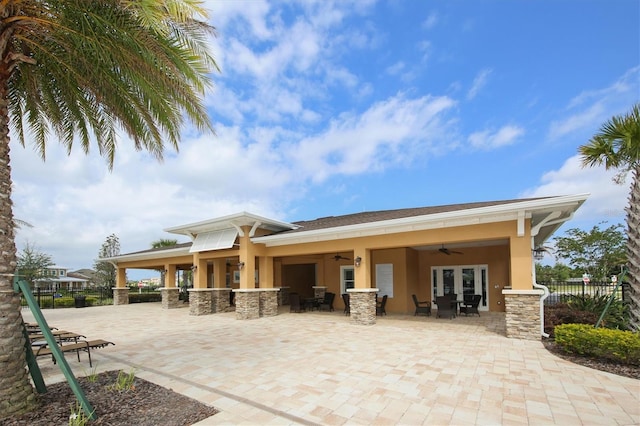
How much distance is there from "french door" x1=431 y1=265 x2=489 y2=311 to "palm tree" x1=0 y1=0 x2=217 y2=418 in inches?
549

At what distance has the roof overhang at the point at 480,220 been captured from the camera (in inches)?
347

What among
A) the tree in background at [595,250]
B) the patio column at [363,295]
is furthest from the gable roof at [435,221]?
the tree in background at [595,250]

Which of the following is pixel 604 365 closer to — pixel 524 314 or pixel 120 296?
pixel 524 314

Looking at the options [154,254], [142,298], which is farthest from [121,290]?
[154,254]

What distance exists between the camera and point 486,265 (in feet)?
52.5

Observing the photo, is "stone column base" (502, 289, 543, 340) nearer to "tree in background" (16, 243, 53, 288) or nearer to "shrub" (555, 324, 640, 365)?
"shrub" (555, 324, 640, 365)

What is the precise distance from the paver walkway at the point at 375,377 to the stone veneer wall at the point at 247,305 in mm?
3397

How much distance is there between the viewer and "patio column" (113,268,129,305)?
83.0 feet

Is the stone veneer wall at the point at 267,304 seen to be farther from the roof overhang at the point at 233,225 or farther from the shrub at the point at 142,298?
the shrub at the point at 142,298

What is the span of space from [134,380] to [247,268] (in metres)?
8.84

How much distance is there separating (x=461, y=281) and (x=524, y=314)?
742 cm

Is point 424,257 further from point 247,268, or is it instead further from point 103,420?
point 103,420

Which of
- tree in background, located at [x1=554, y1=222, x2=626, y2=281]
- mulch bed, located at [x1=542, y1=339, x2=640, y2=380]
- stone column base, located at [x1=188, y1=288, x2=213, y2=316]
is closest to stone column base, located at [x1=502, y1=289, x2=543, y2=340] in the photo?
mulch bed, located at [x1=542, y1=339, x2=640, y2=380]

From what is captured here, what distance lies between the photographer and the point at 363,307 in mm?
12461
